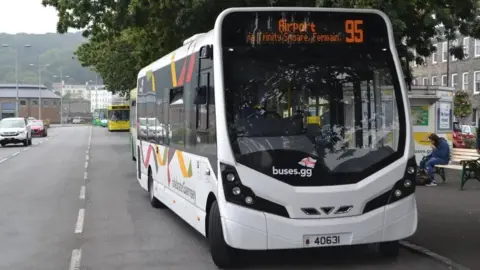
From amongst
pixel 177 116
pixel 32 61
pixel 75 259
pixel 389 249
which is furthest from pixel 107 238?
Answer: pixel 32 61

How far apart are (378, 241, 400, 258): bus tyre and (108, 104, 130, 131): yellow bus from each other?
2213 inches

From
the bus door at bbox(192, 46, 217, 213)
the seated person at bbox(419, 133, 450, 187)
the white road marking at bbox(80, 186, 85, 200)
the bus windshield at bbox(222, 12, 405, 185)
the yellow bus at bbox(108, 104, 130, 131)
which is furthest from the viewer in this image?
the yellow bus at bbox(108, 104, 130, 131)

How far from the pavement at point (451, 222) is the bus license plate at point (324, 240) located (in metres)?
1.54

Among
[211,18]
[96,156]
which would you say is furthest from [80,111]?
[211,18]

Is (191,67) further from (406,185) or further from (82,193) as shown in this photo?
(82,193)

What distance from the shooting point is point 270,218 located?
6.71 m

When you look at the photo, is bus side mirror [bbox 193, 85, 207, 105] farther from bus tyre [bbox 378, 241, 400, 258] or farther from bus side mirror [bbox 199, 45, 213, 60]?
bus tyre [bbox 378, 241, 400, 258]

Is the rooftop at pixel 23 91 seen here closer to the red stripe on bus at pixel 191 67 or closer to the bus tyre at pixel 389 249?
the red stripe on bus at pixel 191 67

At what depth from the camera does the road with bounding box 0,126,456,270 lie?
7.49 meters

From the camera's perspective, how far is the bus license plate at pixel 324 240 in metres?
6.77

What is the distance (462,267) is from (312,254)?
70.3 inches

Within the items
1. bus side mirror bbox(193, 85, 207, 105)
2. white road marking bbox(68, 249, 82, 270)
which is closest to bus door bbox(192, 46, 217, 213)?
bus side mirror bbox(193, 85, 207, 105)

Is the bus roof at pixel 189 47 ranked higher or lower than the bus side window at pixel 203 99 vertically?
higher

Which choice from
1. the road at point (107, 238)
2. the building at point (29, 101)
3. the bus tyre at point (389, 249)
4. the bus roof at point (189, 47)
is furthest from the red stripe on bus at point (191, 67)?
the building at point (29, 101)
